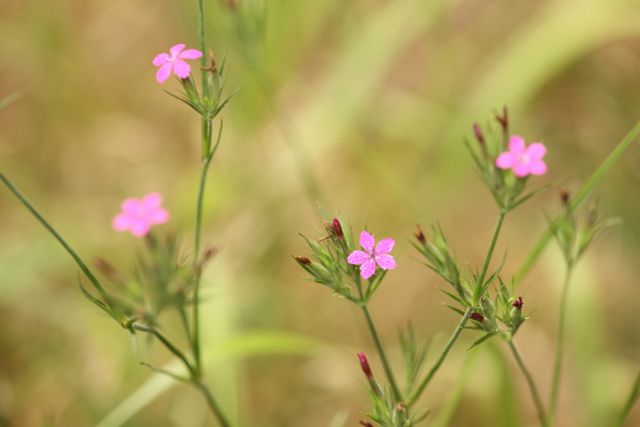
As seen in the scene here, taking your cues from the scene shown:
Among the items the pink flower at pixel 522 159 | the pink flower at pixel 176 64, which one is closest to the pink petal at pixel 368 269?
the pink flower at pixel 522 159

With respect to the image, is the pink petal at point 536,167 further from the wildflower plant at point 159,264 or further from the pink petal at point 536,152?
the wildflower plant at point 159,264

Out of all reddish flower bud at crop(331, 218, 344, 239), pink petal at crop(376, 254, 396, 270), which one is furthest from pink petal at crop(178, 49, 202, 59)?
pink petal at crop(376, 254, 396, 270)

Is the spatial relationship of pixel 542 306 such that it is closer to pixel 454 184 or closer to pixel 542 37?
pixel 454 184

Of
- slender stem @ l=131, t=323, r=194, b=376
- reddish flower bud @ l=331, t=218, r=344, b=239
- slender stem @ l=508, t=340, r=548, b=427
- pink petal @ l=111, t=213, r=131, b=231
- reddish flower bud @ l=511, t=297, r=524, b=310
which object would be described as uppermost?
pink petal @ l=111, t=213, r=131, b=231

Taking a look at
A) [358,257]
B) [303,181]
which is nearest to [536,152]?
[358,257]

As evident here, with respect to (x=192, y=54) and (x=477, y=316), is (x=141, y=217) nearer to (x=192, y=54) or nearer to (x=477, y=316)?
(x=192, y=54)

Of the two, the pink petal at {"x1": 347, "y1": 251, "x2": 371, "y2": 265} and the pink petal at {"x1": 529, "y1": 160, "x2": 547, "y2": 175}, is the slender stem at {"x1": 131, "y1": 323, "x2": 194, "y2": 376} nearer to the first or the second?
the pink petal at {"x1": 347, "y1": 251, "x2": 371, "y2": 265}

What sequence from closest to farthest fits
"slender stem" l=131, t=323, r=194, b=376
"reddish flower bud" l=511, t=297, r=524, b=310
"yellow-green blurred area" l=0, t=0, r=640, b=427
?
1. "reddish flower bud" l=511, t=297, r=524, b=310
2. "slender stem" l=131, t=323, r=194, b=376
3. "yellow-green blurred area" l=0, t=0, r=640, b=427
